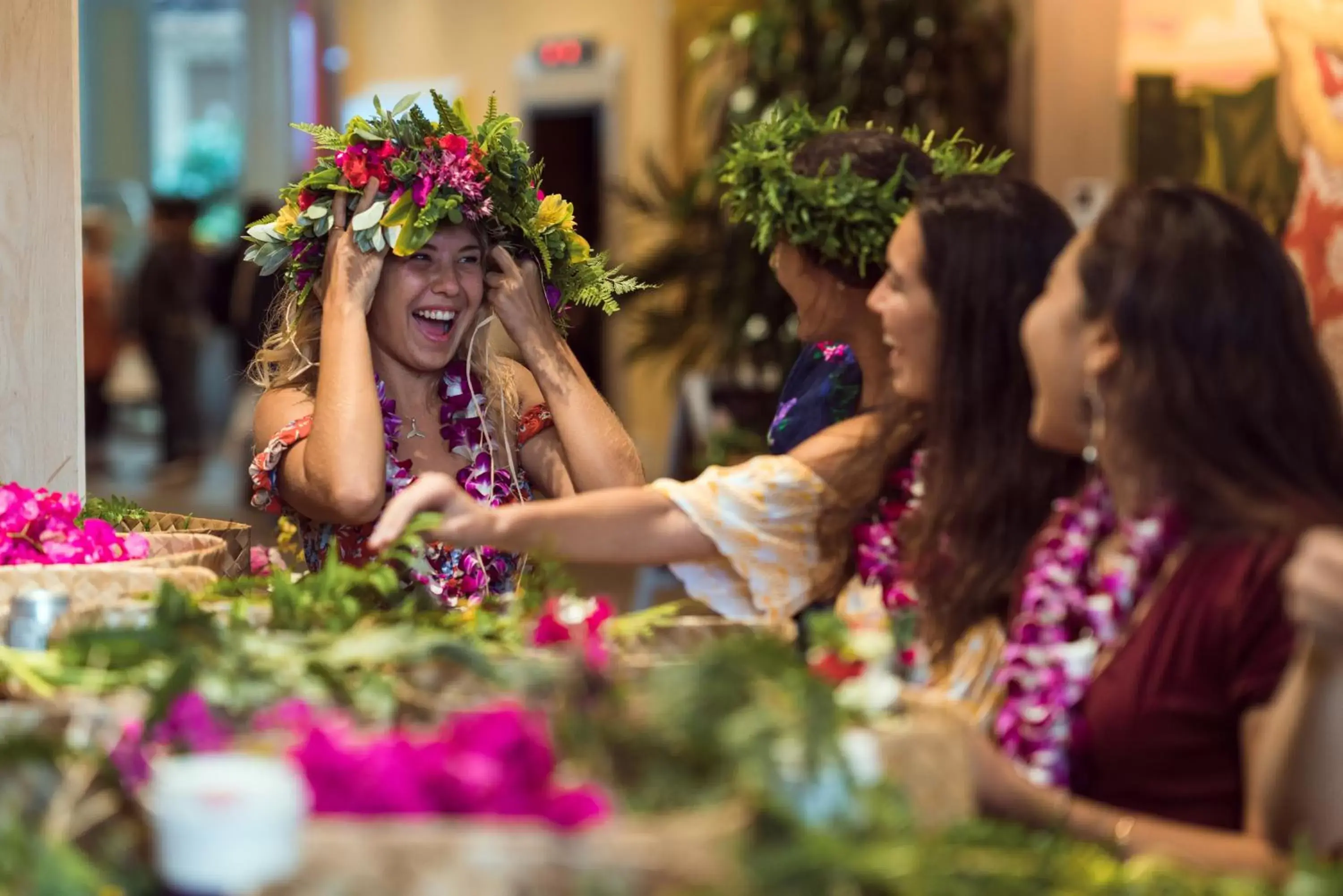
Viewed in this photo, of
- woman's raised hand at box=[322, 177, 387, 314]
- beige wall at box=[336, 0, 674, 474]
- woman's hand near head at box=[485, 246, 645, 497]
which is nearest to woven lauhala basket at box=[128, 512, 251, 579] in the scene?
woman's raised hand at box=[322, 177, 387, 314]

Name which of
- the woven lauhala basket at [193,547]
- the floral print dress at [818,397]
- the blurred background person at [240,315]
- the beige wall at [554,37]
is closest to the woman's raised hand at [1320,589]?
the floral print dress at [818,397]

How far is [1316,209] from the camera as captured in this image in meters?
4.52

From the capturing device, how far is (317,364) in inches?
114

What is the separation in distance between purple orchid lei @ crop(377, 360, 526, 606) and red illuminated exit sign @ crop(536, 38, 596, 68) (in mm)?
8206

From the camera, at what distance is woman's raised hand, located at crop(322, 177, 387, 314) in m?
2.71

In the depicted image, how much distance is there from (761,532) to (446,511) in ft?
1.45

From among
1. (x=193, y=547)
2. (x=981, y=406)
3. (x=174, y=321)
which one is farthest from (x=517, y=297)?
(x=174, y=321)

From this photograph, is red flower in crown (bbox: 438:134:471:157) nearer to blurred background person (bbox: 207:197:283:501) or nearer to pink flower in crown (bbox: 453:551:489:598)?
pink flower in crown (bbox: 453:551:489:598)

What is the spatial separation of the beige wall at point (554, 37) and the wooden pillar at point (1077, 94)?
3.00m

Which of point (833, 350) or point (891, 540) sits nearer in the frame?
point (891, 540)

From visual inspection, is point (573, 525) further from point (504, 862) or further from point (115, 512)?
point (504, 862)

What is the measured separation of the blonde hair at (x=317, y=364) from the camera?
287 cm

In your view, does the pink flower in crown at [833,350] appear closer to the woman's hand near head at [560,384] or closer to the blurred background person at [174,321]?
the woman's hand near head at [560,384]

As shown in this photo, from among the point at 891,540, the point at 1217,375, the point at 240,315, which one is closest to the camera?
the point at 1217,375
